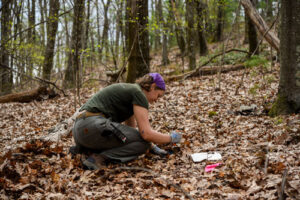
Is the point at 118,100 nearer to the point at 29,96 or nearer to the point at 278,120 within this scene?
the point at 278,120

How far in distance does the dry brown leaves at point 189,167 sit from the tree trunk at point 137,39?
9.13 ft

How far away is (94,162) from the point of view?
3.72m

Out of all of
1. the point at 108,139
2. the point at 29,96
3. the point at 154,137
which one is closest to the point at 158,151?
the point at 154,137

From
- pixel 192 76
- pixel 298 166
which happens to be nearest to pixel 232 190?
pixel 298 166

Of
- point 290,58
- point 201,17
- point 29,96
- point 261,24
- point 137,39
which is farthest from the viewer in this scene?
point 29,96

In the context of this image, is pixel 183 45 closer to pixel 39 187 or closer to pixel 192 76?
pixel 192 76

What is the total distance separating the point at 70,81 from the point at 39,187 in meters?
11.2

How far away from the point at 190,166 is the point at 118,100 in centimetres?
144

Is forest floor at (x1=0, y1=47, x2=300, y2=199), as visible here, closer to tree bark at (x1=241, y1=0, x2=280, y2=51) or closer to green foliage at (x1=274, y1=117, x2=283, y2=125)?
green foliage at (x1=274, y1=117, x2=283, y2=125)

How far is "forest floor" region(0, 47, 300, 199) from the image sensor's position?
2.89m

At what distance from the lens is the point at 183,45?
51.7ft

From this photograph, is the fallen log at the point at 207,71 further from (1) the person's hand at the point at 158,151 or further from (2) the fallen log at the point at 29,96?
(1) the person's hand at the point at 158,151

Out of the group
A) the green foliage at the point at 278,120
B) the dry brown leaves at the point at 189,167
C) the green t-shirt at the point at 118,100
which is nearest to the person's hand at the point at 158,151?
the dry brown leaves at the point at 189,167

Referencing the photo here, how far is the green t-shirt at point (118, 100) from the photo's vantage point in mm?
3632
